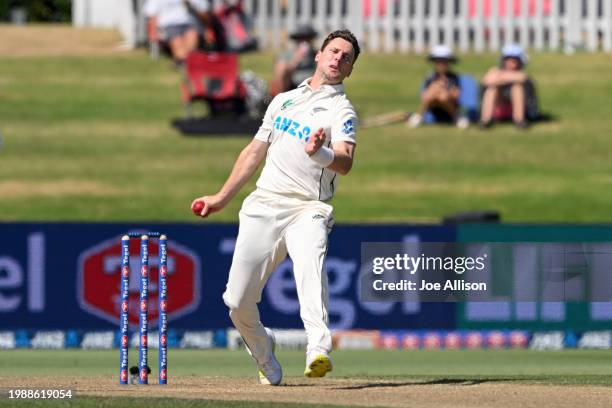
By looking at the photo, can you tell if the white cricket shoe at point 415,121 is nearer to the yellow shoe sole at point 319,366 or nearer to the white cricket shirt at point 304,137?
the white cricket shirt at point 304,137

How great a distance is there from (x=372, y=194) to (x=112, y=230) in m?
5.46

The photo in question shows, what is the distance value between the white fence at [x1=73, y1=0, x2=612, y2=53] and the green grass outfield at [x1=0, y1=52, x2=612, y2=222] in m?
0.62

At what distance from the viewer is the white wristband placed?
878 centimetres

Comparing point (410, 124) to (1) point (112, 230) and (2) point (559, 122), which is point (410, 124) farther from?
(1) point (112, 230)

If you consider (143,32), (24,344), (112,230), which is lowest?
(24,344)

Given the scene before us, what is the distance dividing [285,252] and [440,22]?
19.3 metres

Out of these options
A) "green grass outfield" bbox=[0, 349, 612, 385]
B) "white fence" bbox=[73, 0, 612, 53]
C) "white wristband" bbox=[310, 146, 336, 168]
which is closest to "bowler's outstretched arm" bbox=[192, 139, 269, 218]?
"white wristband" bbox=[310, 146, 336, 168]

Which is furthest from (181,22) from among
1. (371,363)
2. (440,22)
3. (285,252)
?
(285,252)

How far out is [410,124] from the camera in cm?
2439

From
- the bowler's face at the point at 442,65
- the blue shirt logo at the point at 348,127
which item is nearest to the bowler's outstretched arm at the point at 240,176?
the blue shirt logo at the point at 348,127

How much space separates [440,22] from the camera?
2833 centimetres

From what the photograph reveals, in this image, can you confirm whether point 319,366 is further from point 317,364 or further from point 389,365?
point 389,365

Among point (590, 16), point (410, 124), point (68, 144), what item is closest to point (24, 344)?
point (68, 144)

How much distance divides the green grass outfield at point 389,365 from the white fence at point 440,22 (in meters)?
12.3
